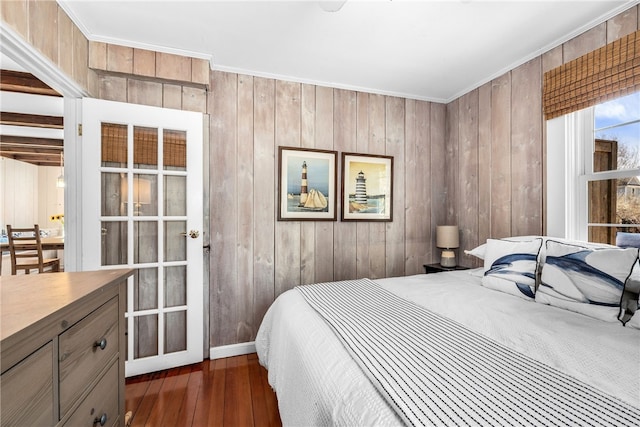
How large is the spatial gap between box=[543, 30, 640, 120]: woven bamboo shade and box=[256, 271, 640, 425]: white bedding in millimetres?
1455

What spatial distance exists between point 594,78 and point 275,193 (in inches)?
97.9

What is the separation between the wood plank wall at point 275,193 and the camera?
2611mm

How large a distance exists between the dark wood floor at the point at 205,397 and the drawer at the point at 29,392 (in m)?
1.25

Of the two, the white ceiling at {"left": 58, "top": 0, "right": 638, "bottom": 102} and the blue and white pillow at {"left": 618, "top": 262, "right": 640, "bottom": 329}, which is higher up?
the white ceiling at {"left": 58, "top": 0, "right": 638, "bottom": 102}

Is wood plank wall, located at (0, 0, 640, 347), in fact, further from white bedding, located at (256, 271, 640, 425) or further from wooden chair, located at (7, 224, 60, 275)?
wooden chair, located at (7, 224, 60, 275)

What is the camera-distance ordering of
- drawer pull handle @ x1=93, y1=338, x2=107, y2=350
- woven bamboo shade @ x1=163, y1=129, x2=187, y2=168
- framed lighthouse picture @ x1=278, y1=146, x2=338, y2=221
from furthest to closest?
framed lighthouse picture @ x1=278, y1=146, x2=338, y2=221, woven bamboo shade @ x1=163, y1=129, x2=187, y2=168, drawer pull handle @ x1=93, y1=338, x2=107, y2=350

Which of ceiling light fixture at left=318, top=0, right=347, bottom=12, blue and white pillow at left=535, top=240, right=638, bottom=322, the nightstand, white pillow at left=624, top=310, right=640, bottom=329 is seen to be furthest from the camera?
the nightstand

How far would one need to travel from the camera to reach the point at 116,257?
2232 millimetres

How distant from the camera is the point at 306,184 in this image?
2.85m

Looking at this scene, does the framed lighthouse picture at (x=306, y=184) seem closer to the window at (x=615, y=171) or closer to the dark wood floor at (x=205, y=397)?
the dark wood floor at (x=205, y=397)

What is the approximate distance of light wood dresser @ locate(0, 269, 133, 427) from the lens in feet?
2.06

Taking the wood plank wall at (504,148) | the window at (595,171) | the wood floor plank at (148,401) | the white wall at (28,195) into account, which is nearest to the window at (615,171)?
the window at (595,171)

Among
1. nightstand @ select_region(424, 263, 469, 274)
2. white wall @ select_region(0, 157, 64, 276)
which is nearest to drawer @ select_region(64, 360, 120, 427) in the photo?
nightstand @ select_region(424, 263, 469, 274)

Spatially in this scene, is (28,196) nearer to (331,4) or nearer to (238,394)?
(238,394)
